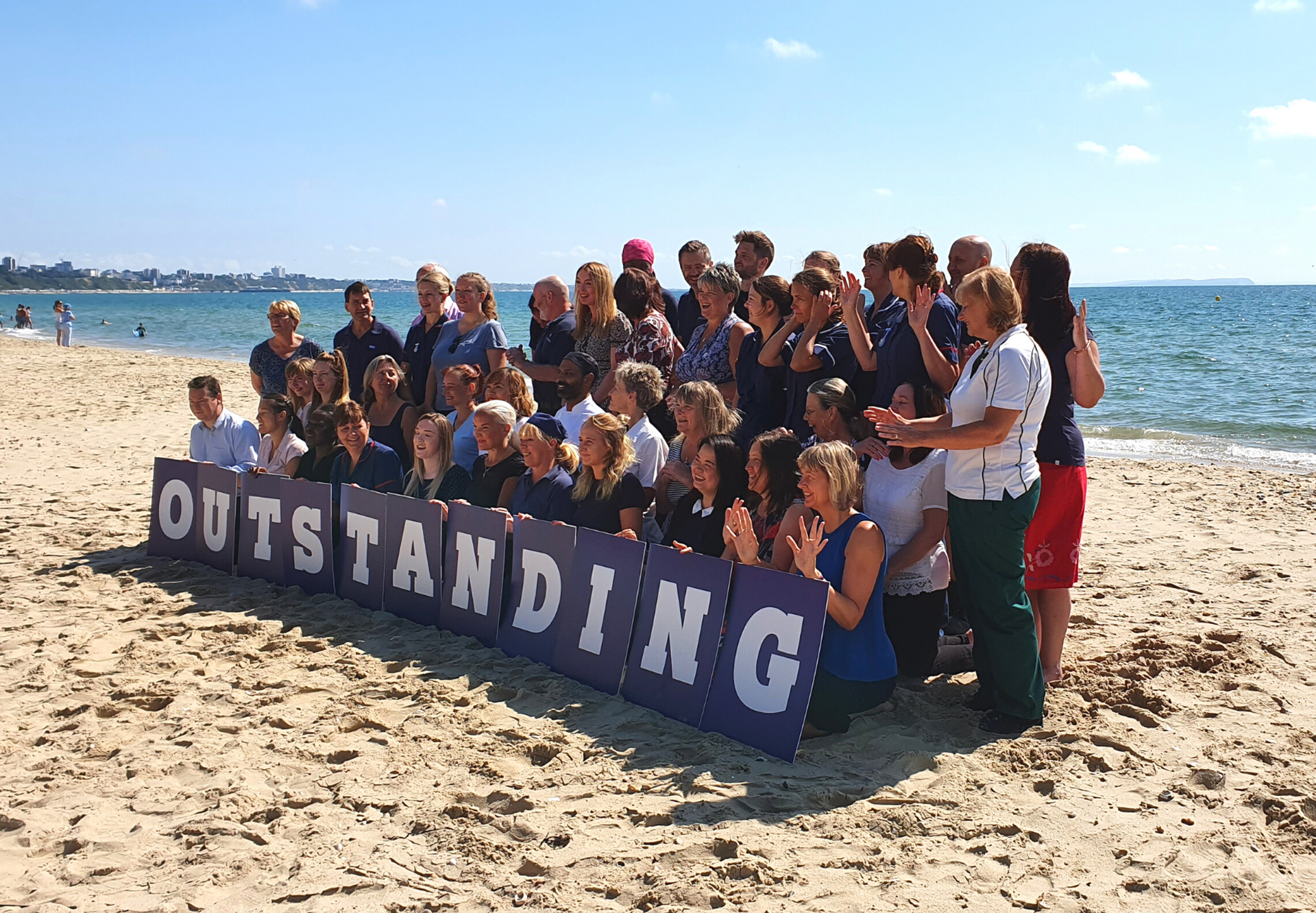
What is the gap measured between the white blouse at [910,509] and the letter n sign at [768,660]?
2.51 ft

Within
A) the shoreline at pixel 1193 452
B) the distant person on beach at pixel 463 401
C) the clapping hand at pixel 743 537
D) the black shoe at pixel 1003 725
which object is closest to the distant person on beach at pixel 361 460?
the distant person on beach at pixel 463 401

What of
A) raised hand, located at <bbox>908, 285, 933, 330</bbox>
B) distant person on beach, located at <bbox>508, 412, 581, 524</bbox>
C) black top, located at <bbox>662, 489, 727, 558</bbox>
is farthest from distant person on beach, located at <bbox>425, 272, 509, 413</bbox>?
raised hand, located at <bbox>908, 285, 933, 330</bbox>

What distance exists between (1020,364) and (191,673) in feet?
13.9

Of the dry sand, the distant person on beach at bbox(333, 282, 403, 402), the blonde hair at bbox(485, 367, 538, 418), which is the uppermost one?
the distant person on beach at bbox(333, 282, 403, 402)

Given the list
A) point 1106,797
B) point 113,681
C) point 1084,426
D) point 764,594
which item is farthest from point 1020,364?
point 1084,426

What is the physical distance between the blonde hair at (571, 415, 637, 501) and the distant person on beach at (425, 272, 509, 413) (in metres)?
1.95

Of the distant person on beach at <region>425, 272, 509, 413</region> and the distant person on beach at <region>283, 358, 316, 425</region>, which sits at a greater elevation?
the distant person on beach at <region>425, 272, 509, 413</region>

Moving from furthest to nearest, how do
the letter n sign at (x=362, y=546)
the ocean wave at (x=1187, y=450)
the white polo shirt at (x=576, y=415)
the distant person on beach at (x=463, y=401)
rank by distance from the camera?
1. the ocean wave at (x=1187, y=450)
2. the distant person on beach at (x=463, y=401)
3. the white polo shirt at (x=576, y=415)
4. the letter n sign at (x=362, y=546)

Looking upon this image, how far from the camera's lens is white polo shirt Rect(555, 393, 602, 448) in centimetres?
620

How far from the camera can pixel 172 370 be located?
80.7 feet

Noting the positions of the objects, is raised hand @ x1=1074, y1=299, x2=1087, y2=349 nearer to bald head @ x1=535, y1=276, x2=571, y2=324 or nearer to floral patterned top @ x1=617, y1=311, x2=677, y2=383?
floral patterned top @ x1=617, y1=311, x2=677, y2=383

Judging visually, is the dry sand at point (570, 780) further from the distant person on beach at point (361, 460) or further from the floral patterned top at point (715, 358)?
the floral patterned top at point (715, 358)

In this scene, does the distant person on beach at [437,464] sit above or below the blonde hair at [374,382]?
below

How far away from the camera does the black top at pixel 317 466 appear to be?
6.88m
